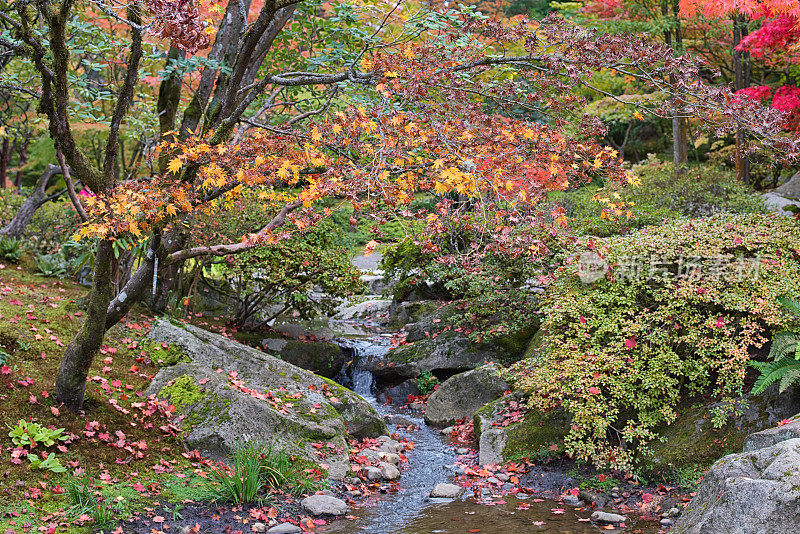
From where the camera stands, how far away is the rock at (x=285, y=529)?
187 inches

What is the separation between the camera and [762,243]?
20.5 feet

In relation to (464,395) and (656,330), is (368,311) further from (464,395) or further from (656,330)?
(656,330)

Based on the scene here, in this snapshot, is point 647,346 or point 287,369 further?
point 287,369

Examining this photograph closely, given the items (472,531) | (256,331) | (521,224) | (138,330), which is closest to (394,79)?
(521,224)

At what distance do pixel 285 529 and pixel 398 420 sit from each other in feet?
12.0

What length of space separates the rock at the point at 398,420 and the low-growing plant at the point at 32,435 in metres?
4.31

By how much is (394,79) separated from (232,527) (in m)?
3.71

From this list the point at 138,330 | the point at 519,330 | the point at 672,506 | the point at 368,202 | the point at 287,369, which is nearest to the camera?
the point at 368,202

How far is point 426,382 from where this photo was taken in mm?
9344

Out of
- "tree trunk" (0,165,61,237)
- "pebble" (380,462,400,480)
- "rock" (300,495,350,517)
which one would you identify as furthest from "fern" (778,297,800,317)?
→ "tree trunk" (0,165,61,237)

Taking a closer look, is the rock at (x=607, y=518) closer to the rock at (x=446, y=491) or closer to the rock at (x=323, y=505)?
the rock at (x=446, y=491)

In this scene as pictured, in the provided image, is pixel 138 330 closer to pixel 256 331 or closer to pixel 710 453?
pixel 256 331

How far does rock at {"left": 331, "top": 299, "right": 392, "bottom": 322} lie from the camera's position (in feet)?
45.2

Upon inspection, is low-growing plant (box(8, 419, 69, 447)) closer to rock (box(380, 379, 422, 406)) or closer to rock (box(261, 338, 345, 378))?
rock (box(261, 338, 345, 378))
